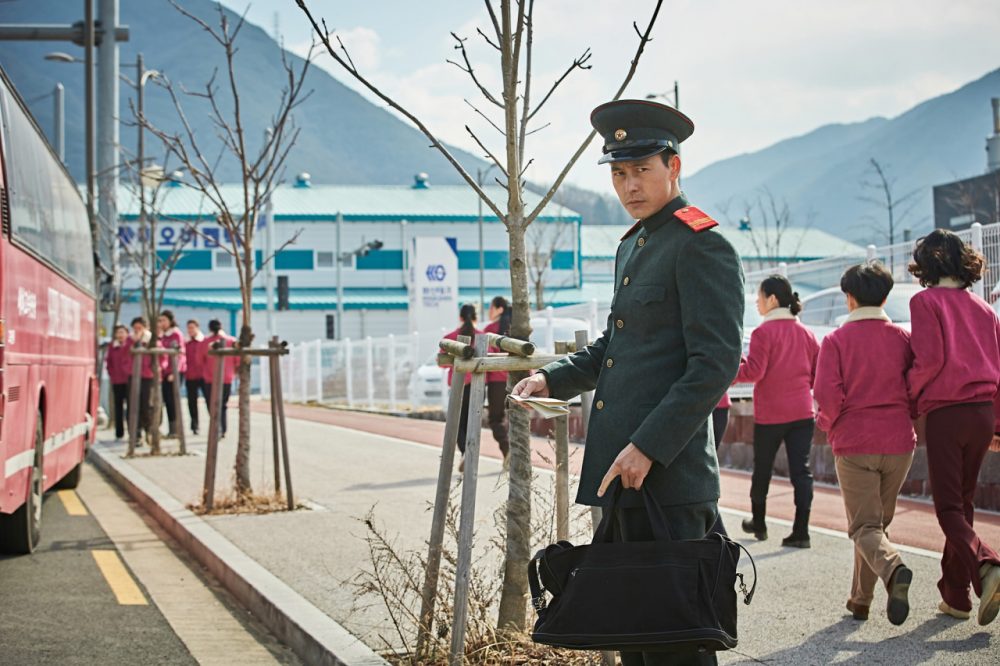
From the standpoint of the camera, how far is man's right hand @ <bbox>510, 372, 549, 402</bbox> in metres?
3.83

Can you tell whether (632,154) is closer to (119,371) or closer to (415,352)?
(119,371)

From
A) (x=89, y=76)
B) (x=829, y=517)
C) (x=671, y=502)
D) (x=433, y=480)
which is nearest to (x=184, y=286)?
(x=89, y=76)

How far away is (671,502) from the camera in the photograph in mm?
3393

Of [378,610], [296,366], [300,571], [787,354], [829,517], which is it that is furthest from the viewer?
[296,366]

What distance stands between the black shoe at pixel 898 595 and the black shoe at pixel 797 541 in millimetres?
2409

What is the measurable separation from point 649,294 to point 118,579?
571 cm

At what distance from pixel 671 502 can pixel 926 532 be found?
5746 millimetres

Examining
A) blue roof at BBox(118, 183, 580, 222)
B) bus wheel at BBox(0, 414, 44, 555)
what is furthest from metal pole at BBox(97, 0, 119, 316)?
blue roof at BBox(118, 183, 580, 222)

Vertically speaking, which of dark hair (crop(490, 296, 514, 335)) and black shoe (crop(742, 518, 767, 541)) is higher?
dark hair (crop(490, 296, 514, 335))

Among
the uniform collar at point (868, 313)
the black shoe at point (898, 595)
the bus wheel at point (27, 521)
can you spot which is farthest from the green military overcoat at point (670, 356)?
the bus wheel at point (27, 521)

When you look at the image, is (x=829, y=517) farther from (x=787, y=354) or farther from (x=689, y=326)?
(x=689, y=326)

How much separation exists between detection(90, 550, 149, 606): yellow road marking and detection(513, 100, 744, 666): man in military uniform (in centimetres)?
→ 459

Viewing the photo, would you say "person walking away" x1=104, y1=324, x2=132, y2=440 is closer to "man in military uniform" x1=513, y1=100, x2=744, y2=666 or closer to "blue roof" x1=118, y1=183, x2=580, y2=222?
"man in military uniform" x1=513, y1=100, x2=744, y2=666

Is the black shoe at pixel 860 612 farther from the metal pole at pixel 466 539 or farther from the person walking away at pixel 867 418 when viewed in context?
the metal pole at pixel 466 539
